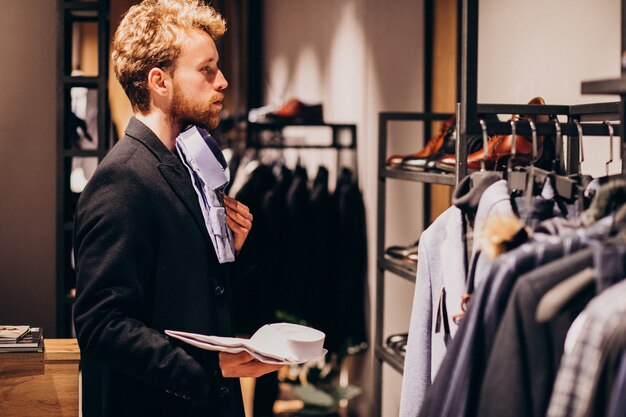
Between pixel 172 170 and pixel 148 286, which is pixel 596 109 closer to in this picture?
pixel 172 170

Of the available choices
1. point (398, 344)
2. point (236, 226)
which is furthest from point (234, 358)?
point (398, 344)

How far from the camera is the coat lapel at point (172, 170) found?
6.42 feet

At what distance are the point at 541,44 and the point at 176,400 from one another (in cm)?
169

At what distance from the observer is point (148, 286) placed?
1901 millimetres

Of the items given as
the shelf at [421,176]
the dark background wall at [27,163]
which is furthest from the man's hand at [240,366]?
the dark background wall at [27,163]

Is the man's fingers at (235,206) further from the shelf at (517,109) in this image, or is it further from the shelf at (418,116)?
the shelf at (418,116)

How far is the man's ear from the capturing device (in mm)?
2014

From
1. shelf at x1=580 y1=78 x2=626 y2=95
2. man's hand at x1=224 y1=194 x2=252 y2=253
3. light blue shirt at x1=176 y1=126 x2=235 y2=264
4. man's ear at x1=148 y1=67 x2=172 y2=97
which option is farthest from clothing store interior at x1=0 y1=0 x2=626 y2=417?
man's ear at x1=148 y1=67 x2=172 y2=97

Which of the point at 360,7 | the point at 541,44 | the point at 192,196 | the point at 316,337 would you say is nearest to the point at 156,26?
the point at 192,196

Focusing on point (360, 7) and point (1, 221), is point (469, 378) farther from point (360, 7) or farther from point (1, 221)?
point (360, 7)

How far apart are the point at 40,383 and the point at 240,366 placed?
64 centimetres

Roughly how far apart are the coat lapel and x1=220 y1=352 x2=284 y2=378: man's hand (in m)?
0.26

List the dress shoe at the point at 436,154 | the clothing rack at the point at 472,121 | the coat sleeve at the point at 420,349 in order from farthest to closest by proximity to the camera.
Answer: the dress shoe at the point at 436,154 < the coat sleeve at the point at 420,349 < the clothing rack at the point at 472,121

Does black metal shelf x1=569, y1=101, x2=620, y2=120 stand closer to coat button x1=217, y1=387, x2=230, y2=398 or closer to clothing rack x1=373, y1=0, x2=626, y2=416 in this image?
clothing rack x1=373, y1=0, x2=626, y2=416
